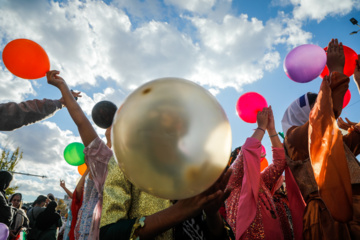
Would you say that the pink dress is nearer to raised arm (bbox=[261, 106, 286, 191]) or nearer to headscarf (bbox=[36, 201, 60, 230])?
raised arm (bbox=[261, 106, 286, 191])

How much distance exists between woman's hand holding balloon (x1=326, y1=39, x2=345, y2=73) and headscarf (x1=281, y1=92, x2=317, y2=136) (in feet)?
1.55

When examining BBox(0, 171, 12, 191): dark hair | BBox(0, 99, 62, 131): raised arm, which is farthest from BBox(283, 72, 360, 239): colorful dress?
BBox(0, 171, 12, 191): dark hair

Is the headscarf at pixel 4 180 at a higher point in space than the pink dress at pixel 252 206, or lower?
higher

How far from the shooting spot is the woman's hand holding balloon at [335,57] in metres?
1.76

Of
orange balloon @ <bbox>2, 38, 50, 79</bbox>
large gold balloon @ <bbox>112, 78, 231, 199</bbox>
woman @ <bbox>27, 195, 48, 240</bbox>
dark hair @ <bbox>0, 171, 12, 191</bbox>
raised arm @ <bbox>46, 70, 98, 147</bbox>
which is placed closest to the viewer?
large gold balloon @ <bbox>112, 78, 231, 199</bbox>

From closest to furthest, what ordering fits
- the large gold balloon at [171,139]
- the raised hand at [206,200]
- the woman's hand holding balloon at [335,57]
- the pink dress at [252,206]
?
the large gold balloon at [171,139] → the raised hand at [206,200] → the woman's hand holding balloon at [335,57] → the pink dress at [252,206]

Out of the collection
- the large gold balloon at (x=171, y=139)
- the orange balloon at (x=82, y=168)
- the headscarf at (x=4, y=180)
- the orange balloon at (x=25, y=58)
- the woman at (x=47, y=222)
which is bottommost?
the woman at (x=47, y=222)

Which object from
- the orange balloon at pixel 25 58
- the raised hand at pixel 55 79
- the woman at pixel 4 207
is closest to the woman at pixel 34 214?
the woman at pixel 4 207

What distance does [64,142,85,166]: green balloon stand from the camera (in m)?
3.17

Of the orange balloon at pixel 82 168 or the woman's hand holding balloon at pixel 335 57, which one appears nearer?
the woman's hand holding balloon at pixel 335 57

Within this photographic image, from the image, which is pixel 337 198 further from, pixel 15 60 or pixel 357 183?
pixel 15 60

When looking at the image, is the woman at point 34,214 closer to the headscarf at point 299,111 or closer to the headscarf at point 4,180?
the headscarf at point 4,180

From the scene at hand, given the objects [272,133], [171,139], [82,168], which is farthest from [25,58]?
[272,133]

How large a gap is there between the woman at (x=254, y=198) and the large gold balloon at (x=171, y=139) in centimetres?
120
